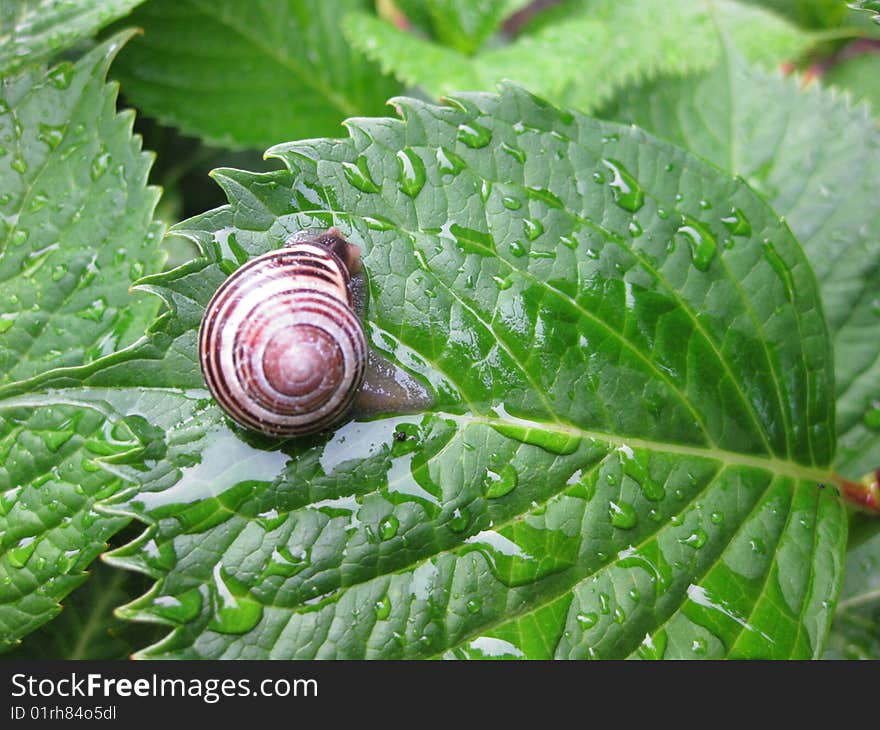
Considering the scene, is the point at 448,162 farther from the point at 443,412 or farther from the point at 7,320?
the point at 7,320

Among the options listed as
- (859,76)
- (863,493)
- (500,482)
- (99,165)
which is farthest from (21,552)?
(859,76)

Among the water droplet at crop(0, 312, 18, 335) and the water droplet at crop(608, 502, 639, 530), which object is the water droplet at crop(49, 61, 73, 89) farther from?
the water droplet at crop(608, 502, 639, 530)

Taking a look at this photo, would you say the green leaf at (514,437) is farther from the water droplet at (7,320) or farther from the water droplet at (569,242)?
the water droplet at (7,320)

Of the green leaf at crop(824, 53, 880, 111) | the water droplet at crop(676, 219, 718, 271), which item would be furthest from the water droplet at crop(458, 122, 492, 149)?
the green leaf at crop(824, 53, 880, 111)

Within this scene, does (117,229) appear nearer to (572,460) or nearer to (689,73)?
(572,460)

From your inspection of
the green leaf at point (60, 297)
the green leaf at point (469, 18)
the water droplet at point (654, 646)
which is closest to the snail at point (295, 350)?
the green leaf at point (60, 297)

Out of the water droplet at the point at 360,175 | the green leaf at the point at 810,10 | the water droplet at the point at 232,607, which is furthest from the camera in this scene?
the green leaf at the point at 810,10
